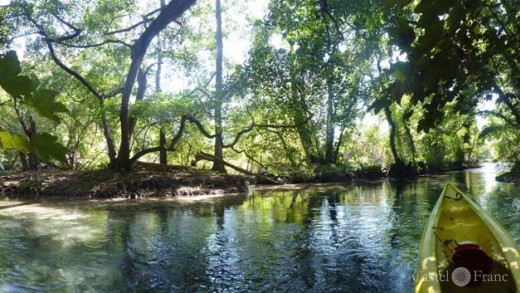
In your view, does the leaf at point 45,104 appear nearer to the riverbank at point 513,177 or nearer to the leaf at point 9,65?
the leaf at point 9,65

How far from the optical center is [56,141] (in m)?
1.15

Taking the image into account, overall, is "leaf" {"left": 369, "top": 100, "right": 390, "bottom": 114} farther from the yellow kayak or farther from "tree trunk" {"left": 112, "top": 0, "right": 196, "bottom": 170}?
"tree trunk" {"left": 112, "top": 0, "right": 196, "bottom": 170}

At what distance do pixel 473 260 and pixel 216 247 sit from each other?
4190 millimetres

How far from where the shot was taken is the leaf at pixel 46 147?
3.71 ft

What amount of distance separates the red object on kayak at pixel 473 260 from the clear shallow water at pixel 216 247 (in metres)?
1.05

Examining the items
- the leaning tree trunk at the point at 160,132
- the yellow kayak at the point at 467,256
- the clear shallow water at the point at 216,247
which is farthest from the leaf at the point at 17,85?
the leaning tree trunk at the point at 160,132

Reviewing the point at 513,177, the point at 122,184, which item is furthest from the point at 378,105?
the point at 513,177

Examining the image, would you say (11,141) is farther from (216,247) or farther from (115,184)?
(115,184)

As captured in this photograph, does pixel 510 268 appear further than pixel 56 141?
Yes

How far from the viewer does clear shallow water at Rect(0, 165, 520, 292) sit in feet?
16.5

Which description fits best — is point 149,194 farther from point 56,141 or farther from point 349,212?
point 56,141

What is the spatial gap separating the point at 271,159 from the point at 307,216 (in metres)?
15.3

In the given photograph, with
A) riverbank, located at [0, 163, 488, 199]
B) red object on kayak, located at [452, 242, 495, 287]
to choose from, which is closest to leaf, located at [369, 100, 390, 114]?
red object on kayak, located at [452, 242, 495, 287]

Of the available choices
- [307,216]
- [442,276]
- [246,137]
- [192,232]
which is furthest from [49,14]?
[442,276]
